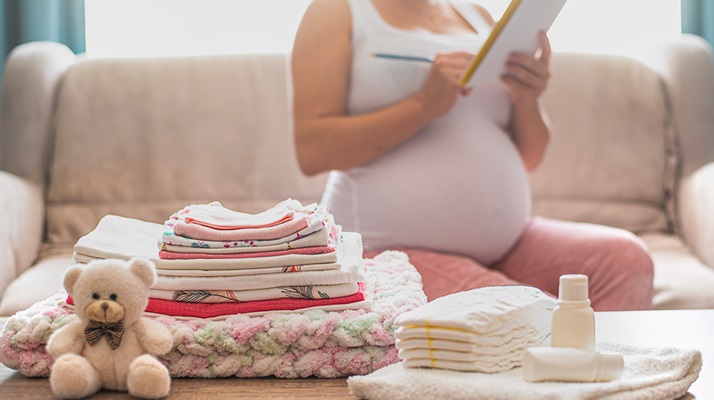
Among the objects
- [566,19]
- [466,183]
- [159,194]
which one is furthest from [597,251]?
[566,19]

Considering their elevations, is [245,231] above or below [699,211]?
above

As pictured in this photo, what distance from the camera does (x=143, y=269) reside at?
2.33 feet

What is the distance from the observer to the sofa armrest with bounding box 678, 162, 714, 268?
1.94 m

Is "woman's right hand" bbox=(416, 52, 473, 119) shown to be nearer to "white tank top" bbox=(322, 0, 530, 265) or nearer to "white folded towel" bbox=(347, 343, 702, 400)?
"white tank top" bbox=(322, 0, 530, 265)

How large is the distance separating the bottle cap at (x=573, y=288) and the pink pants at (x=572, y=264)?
627 millimetres

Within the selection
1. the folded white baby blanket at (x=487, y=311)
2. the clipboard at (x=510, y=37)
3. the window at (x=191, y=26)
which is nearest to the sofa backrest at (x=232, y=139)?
the window at (x=191, y=26)

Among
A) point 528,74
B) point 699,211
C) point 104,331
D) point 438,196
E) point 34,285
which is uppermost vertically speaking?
point 528,74

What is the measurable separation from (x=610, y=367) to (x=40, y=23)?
7.21 feet

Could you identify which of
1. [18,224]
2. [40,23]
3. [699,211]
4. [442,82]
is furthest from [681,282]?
[40,23]

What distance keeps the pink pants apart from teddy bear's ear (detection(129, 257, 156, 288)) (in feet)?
2.08

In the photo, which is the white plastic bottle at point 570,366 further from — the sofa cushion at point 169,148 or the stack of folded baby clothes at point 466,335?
the sofa cushion at point 169,148

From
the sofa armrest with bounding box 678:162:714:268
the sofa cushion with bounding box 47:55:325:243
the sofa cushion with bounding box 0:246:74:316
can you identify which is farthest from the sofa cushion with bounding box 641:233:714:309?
the sofa cushion with bounding box 0:246:74:316

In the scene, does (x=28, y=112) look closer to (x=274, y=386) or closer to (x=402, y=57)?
(x=402, y=57)

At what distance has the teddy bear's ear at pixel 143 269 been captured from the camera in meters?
0.71
